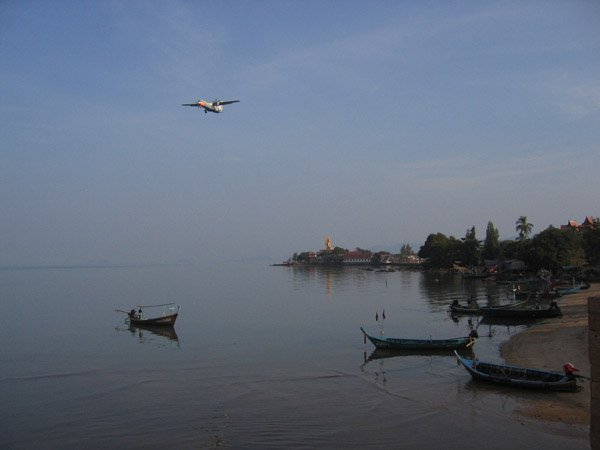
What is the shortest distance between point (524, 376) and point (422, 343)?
350 inches

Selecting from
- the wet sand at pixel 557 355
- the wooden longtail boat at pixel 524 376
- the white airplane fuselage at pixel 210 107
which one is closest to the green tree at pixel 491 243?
the wet sand at pixel 557 355

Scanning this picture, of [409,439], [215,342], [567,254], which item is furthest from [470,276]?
[409,439]

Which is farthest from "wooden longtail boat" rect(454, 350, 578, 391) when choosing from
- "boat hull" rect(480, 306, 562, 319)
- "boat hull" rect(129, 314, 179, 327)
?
"boat hull" rect(129, 314, 179, 327)

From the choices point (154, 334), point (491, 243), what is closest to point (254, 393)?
point (154, 334)

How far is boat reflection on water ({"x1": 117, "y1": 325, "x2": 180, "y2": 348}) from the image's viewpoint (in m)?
36.4

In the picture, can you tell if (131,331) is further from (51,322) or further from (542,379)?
(542,379)

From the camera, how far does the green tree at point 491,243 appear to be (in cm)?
11881

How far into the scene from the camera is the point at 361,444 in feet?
51.1

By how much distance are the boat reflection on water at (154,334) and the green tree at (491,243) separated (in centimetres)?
9868

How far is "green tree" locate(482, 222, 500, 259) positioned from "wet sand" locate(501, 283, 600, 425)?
76799mm

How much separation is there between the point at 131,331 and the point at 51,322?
13436 mm

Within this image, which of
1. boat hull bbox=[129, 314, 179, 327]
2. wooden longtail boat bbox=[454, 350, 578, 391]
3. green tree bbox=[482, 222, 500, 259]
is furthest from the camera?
green tree bbox=[482, 222, 500, 259]

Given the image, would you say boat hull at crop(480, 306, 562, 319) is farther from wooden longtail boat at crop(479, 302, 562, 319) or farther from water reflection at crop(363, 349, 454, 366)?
water reflection at crop(363, 349, 454, 366)

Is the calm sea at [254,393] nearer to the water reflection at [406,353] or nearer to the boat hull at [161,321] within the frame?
the water reflection at [406,353]
